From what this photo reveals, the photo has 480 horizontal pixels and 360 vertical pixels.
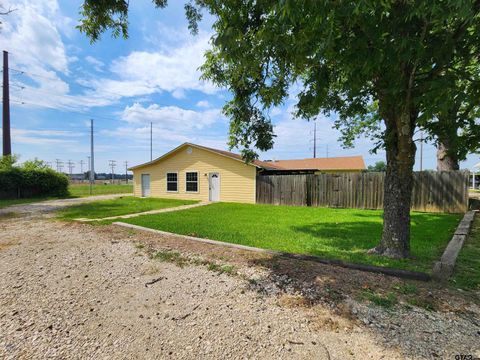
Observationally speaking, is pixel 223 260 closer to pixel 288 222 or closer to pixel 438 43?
pixel 438 43

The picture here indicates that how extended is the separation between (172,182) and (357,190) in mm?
12214

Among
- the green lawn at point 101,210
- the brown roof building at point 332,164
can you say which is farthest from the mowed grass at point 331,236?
the brown roof building at point 332,164

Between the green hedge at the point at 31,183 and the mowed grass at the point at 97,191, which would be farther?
the mowed grass at the point at 97,191

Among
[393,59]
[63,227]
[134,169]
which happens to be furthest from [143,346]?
[134,169]

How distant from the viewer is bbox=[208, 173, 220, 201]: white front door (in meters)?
17.1

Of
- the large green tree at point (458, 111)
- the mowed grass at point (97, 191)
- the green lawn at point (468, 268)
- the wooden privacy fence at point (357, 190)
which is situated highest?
the large green tree at point (458, 111)

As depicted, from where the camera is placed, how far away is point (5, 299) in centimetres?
314

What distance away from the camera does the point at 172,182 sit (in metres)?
18.9

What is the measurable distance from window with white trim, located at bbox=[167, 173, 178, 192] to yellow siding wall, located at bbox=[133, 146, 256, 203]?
0.95ft

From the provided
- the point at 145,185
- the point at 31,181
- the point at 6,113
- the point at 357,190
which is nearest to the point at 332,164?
the point at 357,190

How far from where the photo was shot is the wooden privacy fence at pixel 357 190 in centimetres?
1124

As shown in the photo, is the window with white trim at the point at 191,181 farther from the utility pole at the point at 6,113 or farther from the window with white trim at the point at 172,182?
the utility pole at the point at 6,113

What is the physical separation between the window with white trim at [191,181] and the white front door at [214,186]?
1.13 metres

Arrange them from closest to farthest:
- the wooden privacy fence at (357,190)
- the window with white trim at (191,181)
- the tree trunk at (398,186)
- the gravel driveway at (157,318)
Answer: the gravel driveway at (157,318) < the tree trunk at (398,186) < the wooden privacy fence at (357,190) < the window with white trim at (191,181)
